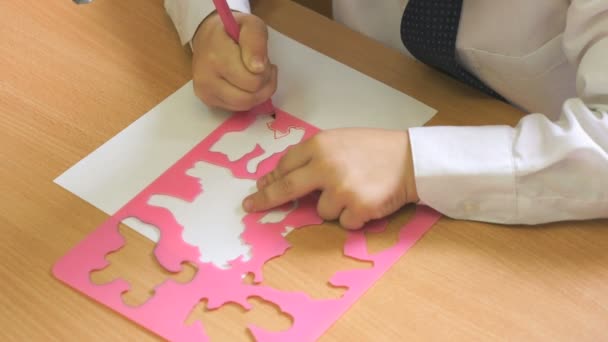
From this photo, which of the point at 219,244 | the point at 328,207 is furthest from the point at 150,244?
the point at 328,207

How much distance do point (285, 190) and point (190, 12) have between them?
1.02ft

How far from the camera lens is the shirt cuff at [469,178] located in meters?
0.79

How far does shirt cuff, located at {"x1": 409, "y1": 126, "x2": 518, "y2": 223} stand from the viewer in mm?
795

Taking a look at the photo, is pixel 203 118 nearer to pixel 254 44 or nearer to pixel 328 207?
pixel 254 44

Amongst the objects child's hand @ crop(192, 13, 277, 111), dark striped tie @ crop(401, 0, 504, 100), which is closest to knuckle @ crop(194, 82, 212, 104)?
child's hand @ crop(192, 13, 277, 111)

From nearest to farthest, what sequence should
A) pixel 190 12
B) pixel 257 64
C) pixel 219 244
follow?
pixel 219 244
pixel 257 64
pixel 190 12

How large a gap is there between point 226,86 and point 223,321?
0.29 m

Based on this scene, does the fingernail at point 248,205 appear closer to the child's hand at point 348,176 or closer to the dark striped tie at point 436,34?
the child's hand at point 348,176

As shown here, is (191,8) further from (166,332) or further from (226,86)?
(166,332)

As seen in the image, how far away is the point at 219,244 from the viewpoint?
779 millimetres

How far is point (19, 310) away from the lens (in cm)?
74

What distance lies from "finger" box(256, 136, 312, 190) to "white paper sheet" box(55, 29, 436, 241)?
0.24 ft

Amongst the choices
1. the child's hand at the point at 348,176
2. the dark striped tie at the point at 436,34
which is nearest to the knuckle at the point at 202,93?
the child's hand at the point at 348,176

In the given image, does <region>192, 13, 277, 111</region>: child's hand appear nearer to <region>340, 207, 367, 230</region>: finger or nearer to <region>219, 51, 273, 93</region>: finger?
<region>219, 51, 273, 93</region>: finger
